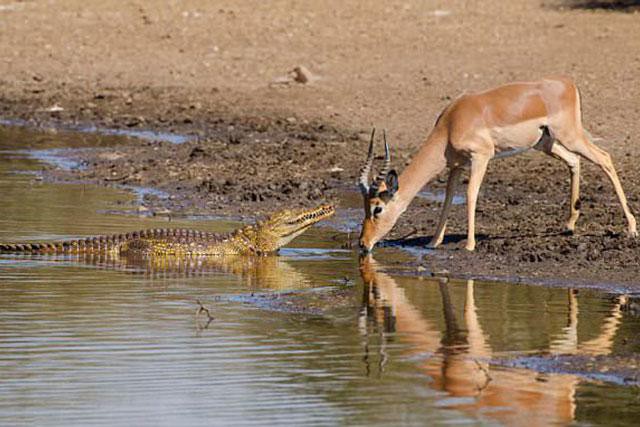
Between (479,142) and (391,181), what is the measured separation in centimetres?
79

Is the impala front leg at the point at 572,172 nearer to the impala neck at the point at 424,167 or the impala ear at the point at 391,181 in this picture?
the impala neck at the point at 424,167

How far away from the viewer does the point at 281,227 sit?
13.0 metres

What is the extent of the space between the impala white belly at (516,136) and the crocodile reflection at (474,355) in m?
1.68

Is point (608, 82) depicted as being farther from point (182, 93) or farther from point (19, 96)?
point (19, 96)

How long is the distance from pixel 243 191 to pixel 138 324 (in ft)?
20.6

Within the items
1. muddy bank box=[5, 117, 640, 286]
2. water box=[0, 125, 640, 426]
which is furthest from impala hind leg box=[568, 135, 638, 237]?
water box=[0, 125, 640, 426]

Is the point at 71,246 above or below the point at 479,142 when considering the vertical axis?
below

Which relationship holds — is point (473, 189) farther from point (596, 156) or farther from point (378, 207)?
point (596, 156)

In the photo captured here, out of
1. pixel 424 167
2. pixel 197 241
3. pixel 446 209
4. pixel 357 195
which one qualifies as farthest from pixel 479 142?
pixel 357 195

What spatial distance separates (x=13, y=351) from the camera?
860cm

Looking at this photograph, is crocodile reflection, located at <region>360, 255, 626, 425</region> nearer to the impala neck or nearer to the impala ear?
the impala ear

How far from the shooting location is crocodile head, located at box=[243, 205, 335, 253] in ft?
42.5

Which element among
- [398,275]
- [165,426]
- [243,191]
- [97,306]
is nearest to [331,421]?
[165,426]

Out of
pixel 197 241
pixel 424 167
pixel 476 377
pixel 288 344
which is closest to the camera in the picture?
pixel 476 377
